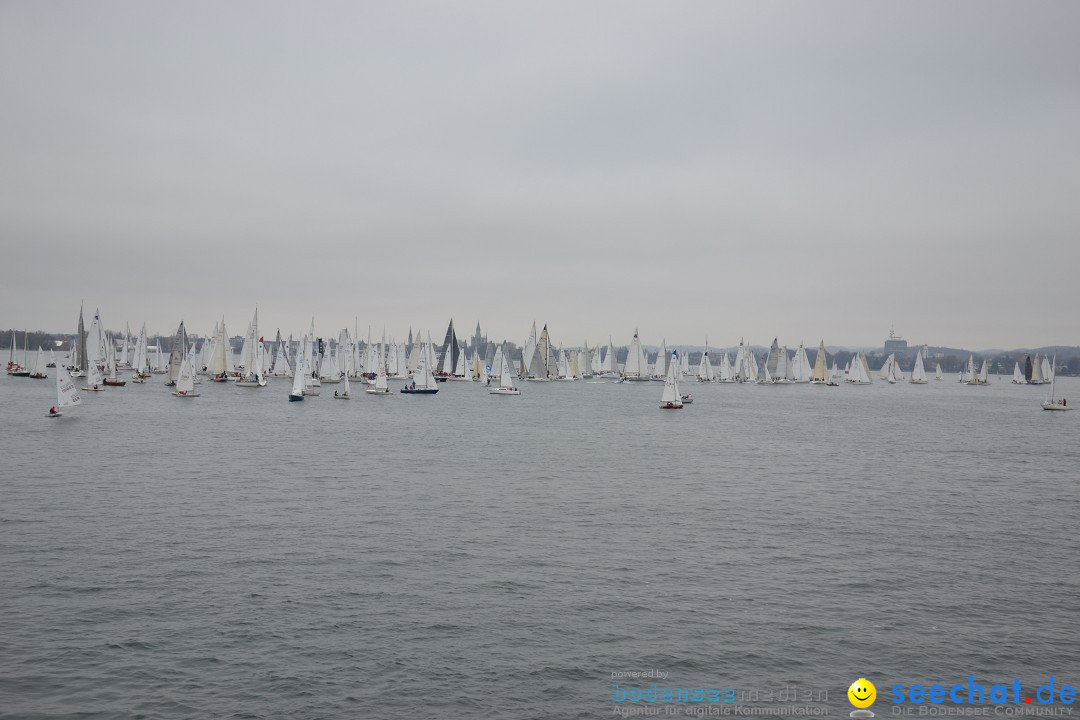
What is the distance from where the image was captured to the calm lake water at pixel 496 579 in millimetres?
19859

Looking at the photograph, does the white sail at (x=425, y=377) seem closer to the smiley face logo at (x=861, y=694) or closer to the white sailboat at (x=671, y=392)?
the white sailboat at (x=671, y=392)

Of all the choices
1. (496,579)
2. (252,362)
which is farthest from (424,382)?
(496,579)

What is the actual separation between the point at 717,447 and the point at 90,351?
117243 mm

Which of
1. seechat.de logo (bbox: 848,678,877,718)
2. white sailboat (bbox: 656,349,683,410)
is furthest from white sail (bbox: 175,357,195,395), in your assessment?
seechat.de logo (bbox: 848,678,877,718)

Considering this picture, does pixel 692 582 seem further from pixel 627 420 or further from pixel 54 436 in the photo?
pixel 627 420

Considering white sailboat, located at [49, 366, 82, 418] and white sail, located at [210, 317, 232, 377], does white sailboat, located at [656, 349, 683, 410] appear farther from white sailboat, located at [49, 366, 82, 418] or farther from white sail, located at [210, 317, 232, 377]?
white sail, located at [210, 317, 232, 377]

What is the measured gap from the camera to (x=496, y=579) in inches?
1104

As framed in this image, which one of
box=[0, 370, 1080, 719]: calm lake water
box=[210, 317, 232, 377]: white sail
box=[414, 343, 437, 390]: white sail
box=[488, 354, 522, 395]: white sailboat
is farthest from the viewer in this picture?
box=[210, 317, 232, 377]: white sail

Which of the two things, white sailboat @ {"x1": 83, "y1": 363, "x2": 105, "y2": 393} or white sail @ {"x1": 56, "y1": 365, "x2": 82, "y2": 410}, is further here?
white sailboat @ {"x1": 83, "y1": 363, "x2": 105, "y2": 393}

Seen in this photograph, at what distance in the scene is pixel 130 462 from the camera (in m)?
54.3

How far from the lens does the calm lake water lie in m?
19.9

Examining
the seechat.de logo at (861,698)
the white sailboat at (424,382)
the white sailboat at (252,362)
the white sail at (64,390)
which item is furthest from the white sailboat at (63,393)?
the seechat.de logo at (861,698)

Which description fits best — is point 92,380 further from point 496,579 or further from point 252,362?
point 496,579

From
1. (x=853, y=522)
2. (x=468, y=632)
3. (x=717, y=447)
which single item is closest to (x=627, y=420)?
(x=717, y=447)
